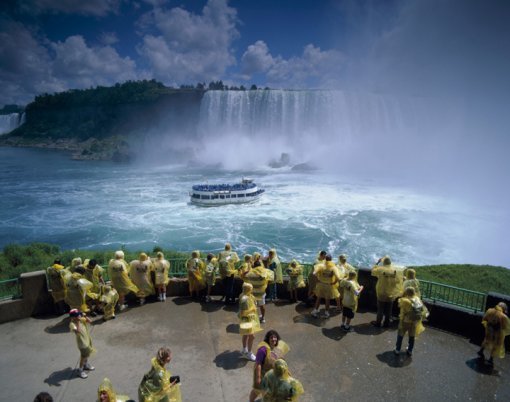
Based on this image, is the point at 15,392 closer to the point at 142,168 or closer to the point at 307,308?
the point at 307,308

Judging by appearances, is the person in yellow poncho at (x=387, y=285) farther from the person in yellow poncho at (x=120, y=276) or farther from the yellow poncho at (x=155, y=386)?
the person in yellow poncho at (x=120, y=276)

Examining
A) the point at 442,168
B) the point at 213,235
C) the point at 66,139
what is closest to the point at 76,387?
the point at 213,235

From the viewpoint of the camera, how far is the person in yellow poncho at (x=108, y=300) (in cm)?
772

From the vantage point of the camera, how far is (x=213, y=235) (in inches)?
1030

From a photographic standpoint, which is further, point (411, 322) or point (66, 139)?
point (66, 139)

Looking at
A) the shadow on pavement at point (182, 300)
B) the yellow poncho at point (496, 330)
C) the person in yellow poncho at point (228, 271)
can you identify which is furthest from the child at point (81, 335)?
the yellow poncho at point (496, 330)

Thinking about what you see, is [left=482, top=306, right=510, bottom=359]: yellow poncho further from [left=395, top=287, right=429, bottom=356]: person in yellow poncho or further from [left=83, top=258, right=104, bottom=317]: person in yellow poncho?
[left=83, top=258, right=104, bottom=317]: person in yellow poncho

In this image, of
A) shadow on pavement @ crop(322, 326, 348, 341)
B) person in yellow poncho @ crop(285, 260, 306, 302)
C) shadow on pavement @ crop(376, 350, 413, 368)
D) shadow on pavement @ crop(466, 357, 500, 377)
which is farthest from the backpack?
person in yellow poncho @ crop(285, 260, 306, 302)

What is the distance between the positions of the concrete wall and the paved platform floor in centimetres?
24

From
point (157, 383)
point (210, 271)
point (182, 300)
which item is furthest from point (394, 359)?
point (182, 300)

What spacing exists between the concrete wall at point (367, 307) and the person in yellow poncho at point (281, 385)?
4682 mm

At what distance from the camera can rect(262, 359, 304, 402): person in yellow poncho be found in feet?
13.9

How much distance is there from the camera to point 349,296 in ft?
24.0

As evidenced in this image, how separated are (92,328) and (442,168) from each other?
6088 centimetres
